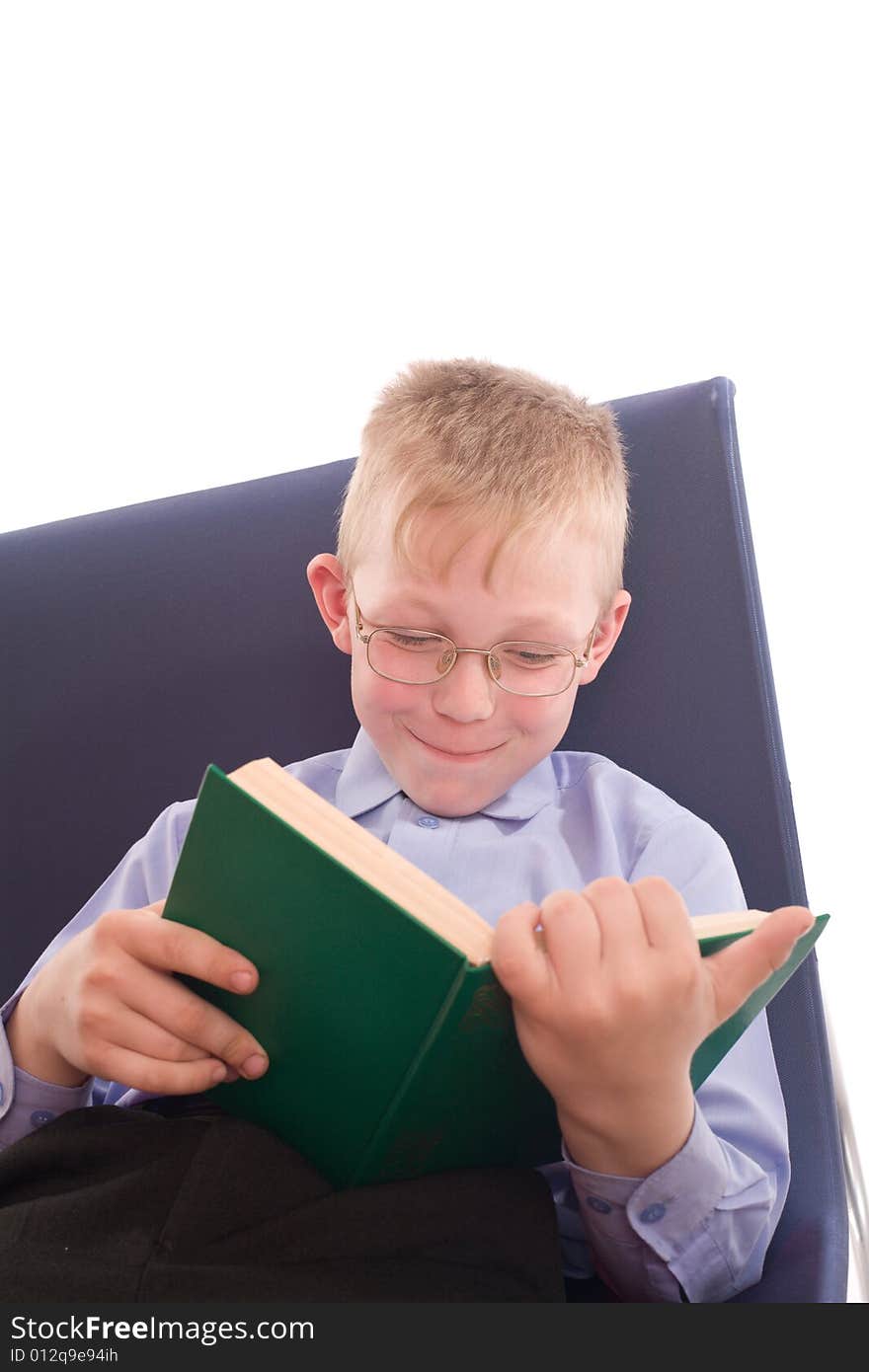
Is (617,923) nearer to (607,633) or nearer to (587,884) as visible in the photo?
(587,884)

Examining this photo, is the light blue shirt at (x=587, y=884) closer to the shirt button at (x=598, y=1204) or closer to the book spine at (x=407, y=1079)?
the shirt button at (x=598, y=1204)

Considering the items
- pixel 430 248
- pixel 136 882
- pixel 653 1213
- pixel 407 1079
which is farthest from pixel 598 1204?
pixel 430 248

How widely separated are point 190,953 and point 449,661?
372 millimetres

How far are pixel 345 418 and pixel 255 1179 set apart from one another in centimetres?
156

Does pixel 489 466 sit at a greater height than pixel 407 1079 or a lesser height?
greater

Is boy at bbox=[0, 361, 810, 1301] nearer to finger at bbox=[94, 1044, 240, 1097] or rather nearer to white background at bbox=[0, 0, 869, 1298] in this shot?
finger at bbox=[94, 1044, 240, 1097]

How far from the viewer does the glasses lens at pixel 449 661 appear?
1019 mm

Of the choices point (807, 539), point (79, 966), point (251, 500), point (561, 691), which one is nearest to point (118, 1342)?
point (79, 966)

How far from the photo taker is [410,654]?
3.40ft

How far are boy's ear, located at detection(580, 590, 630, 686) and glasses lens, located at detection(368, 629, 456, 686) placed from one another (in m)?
0.15

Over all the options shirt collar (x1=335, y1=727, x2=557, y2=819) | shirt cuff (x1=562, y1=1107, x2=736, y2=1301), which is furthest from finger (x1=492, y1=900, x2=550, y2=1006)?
shirt collar (x1=335, y1=727, x2=557, y2=819)

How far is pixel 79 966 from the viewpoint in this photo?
2.70ft

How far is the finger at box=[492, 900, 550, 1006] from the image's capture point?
0.63 meters

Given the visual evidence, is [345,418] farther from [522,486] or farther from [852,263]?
[522,486]
